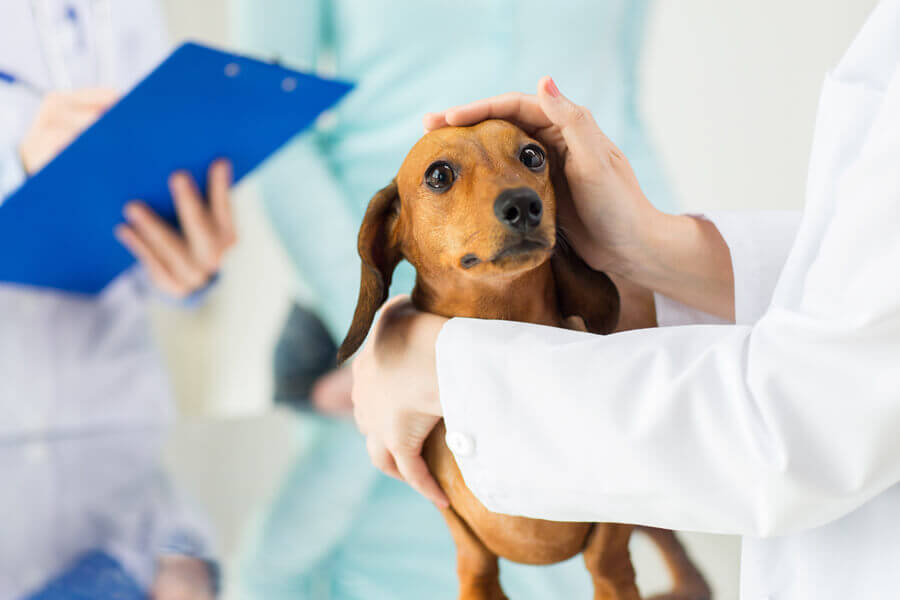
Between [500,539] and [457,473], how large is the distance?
0.05 m

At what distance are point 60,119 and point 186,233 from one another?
18cm

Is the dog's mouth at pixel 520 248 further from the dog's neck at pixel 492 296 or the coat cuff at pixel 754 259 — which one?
the coat cuff at pixel 754 259

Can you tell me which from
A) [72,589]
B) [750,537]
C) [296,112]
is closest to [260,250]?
[296,112]

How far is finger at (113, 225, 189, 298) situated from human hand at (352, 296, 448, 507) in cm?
46

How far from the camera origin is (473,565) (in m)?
0.53

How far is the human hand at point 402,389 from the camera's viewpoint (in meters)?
0.48

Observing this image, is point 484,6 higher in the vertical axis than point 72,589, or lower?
higher

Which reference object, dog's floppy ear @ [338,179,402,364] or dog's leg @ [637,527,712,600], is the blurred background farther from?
dog's floppy ear @ [338,179,402,364]

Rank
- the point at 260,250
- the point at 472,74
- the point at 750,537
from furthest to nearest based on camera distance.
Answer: the point at 260,250 < the point at 472,74 < the point at 750,537

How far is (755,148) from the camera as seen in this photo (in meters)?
0.67

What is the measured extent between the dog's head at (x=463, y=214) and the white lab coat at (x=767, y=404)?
0.05 m

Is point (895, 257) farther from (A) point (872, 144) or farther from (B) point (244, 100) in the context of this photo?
(B) point (244, 100)

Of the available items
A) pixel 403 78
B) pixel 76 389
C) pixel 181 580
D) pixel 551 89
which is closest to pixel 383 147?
pixel 403 78

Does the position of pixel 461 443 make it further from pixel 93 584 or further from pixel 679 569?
pixel 93 584
